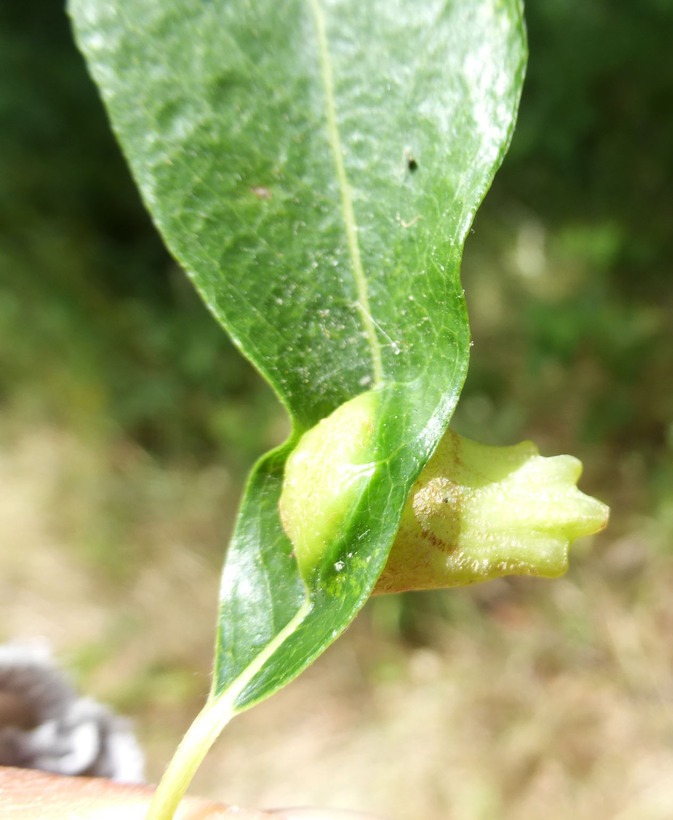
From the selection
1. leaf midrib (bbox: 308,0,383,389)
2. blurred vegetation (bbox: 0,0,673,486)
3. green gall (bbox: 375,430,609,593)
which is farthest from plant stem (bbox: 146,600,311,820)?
blurred vegetation (bbox: 0,0,673,486)

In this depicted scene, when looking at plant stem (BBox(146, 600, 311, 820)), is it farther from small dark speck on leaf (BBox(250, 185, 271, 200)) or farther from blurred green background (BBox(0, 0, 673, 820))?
blurred green background (BBox(0, 0, 673, 820))

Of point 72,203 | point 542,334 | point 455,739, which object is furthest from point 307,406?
point 72,203

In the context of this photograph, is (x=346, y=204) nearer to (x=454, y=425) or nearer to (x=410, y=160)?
(x=410, y=160)

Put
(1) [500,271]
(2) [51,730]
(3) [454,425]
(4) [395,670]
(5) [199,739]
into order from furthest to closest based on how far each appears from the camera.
Result: (1) [500,271], (4) [395,670], (3) [454,425], (2) [51,730], (5) [199,739]

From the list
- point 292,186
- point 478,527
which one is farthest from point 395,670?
point 292,186

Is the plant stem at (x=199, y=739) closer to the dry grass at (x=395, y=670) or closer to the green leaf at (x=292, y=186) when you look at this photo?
the green leaf at (x=292, y=186)

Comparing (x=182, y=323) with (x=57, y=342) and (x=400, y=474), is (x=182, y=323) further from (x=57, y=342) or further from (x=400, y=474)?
(x=400, y=474)
